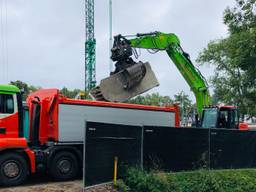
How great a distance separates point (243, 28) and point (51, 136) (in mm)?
9687

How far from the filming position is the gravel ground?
9.91 metres

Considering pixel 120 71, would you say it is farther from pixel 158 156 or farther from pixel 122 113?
pixel 158 156

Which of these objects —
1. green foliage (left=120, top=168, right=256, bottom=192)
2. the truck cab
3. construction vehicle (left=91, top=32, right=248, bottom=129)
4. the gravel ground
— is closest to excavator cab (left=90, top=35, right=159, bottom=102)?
construction vehicle (left=91, top=32, right=248, bottom=129)

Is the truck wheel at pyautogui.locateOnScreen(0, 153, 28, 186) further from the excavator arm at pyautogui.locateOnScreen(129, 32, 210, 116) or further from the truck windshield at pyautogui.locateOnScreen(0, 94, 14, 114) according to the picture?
the excavator arm at pyautogui.locateOnScreen(129, 32, 210, 116)

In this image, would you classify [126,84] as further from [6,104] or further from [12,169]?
[12,169]

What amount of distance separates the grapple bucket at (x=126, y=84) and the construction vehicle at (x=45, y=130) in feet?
4.26

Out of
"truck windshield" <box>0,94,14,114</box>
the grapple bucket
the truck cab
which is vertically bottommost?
the truck cab

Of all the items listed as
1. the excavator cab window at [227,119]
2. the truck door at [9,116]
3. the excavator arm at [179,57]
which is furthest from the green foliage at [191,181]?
the excavator arm at [179,57]

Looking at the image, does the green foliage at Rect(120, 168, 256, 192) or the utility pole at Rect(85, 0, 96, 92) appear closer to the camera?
the green foliage at Rect(120, 168, 256, 192)

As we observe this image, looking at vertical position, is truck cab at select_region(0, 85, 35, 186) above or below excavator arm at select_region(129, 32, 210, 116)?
below

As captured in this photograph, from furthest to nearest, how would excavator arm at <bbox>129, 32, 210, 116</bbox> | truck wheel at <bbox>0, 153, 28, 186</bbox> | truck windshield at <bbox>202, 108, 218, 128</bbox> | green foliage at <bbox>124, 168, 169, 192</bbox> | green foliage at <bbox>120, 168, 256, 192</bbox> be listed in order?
truck windshield at <bbox>202, 108, 218, 128</bbox>
excavator arm at <bbox>129, 32, 210, 116</bbox>
truck wheel at <bbox>0, 153, 28, 186</bbox>
green foliage at <bbox>120, 168, 256, 192</bbox>
green foliage at <bbox>124, 168, 169, 192</bbox>

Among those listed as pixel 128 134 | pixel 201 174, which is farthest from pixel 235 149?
pixel 128 134

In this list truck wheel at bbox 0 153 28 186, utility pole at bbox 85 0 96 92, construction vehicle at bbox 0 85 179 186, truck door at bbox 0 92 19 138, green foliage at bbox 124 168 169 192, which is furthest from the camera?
utility pole at bbox 85 0 96 92

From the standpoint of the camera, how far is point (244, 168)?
14250 millimetres
